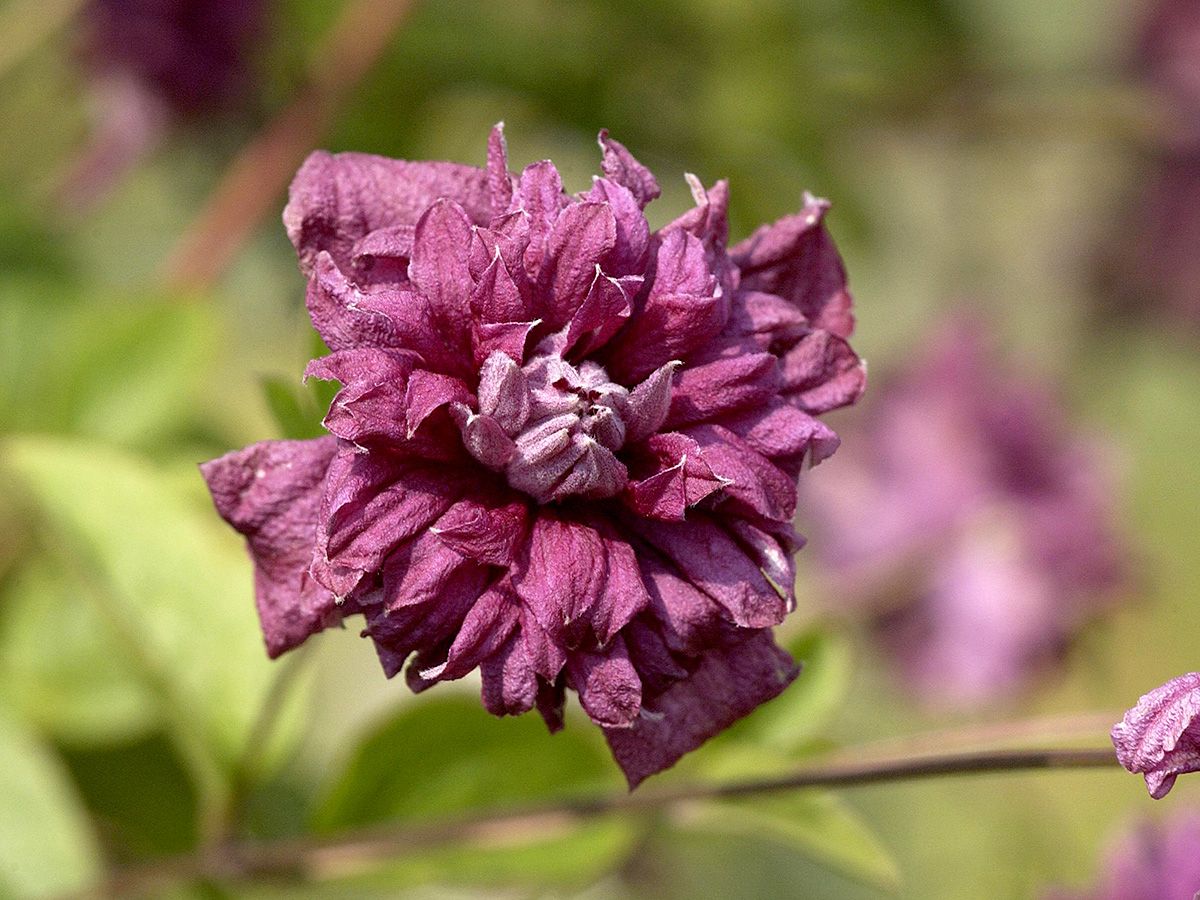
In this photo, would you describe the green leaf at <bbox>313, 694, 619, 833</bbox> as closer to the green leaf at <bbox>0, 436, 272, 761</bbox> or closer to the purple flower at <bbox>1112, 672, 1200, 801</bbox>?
the green leaf at <bbox>0, 436, 272, 761</bbox>

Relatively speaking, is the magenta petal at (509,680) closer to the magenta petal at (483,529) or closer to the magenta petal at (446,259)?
the magenta petal at (483,529)

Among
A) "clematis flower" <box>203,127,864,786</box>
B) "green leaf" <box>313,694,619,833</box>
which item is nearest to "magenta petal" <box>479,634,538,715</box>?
"clematis flower" <box>203,127,864,786</box>

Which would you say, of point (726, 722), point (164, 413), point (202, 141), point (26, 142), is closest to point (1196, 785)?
point (726, 722)

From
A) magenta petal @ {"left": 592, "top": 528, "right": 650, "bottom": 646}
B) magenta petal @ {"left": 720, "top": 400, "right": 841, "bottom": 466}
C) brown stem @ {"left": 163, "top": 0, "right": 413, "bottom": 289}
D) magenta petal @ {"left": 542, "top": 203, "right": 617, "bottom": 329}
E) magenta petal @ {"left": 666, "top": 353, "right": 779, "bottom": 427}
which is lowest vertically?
magenta petal @ {"left": 592, "top": 528, "right": 650, "bottom": 646}

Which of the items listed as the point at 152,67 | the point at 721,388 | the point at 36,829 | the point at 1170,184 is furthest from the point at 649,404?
the point at 1170,184

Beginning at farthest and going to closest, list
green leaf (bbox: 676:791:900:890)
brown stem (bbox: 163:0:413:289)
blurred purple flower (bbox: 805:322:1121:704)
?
blurred purple flower (bbox: 805:322:1121:704)
brown stem (bbox: 163:0:413:289)
green leaf (bbox: 676:791:900:890)

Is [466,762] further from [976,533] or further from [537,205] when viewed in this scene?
[976,533]

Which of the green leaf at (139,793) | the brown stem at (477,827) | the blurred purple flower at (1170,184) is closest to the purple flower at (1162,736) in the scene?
the brown stem at (477,827)
